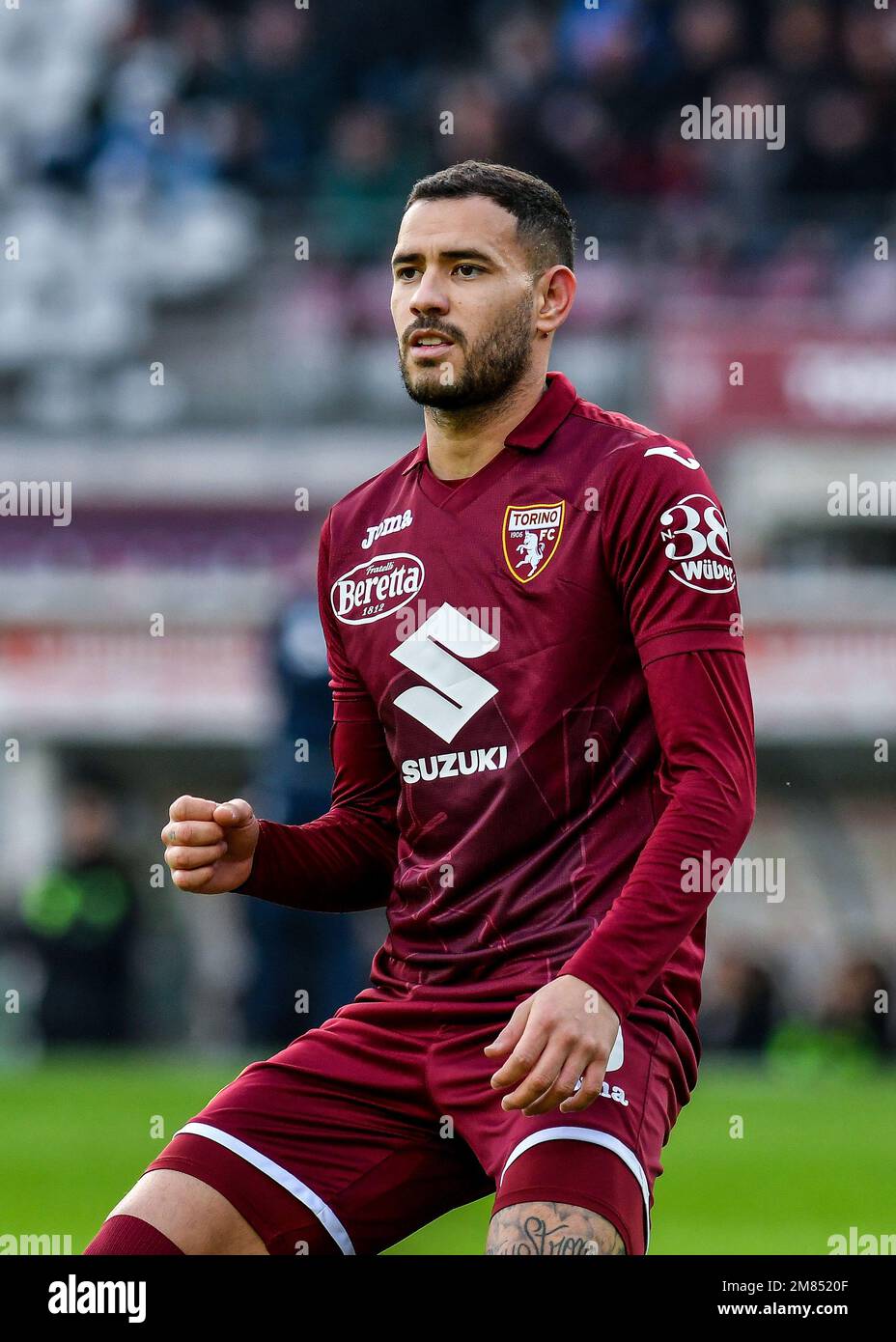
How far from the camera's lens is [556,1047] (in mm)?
2846

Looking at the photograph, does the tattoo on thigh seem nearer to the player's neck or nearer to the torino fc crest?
the torino fc crest

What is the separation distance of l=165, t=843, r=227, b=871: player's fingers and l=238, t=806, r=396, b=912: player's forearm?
0.11 m

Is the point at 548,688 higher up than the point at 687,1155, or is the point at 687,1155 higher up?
the point at 548,688

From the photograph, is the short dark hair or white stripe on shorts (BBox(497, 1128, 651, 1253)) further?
the short dark hair

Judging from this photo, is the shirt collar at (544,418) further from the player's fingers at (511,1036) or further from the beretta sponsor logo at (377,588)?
the player's fingers at (511,1036)

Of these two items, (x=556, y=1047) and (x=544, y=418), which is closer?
(x=556, y=1047)

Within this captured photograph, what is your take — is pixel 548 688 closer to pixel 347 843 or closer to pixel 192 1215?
pixel 347 843

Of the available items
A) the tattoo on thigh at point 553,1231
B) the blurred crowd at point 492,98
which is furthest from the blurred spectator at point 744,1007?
the tattoo on thigh at point 553,1231

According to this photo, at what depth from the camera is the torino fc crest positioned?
332cm

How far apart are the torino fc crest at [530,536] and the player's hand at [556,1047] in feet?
2.34

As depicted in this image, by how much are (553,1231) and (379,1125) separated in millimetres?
467

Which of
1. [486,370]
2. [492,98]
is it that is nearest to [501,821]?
[486,370]

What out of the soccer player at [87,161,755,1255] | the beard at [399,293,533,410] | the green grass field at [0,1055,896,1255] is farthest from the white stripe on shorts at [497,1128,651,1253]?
the green grass field at [0,1055,896,1255]
